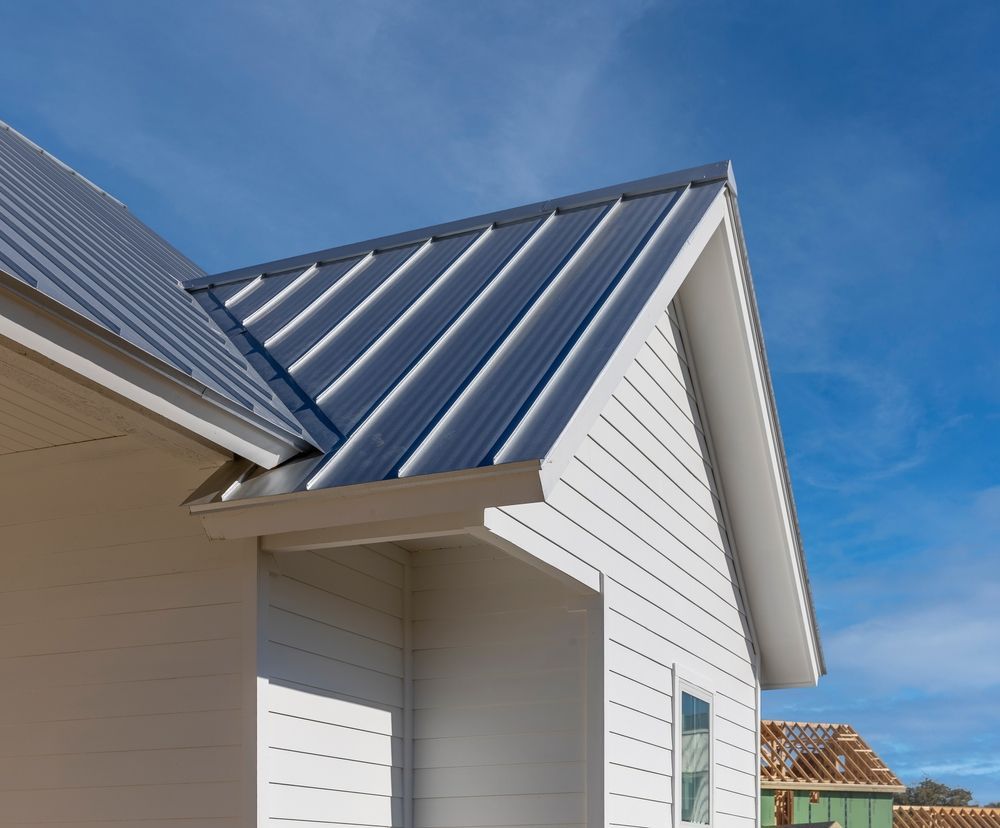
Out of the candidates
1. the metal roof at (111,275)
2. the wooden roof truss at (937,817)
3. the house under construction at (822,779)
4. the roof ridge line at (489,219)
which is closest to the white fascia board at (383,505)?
the metal roof at (111,275)

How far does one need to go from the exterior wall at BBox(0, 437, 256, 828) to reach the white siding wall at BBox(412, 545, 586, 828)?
1.57 m

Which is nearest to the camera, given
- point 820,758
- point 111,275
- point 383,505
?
point 383,505

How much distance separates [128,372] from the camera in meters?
5.39

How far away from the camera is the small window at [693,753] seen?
8539 mm

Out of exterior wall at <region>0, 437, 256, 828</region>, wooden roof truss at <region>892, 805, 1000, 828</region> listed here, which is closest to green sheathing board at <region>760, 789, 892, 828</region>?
wooden roof truss at <region>892, 805, 1000, 828</region>

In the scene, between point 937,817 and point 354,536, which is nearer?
point 354,536

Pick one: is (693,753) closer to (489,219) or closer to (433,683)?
(433,683)

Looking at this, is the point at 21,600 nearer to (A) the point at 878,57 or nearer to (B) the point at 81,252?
(B) the point at 81,252

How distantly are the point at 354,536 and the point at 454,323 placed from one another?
1.98m

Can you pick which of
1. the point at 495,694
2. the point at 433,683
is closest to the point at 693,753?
the point at 495,694

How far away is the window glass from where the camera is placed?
872cm

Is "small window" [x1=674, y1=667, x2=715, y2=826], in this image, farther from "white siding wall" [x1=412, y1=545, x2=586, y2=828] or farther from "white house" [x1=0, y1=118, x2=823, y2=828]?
"white siding wall" [x1=412, y1=545, x2=586, y2=828]

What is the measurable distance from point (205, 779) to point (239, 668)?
0.53 m

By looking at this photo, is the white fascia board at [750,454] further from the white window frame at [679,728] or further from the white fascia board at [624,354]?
the white window frame at [679,728]
